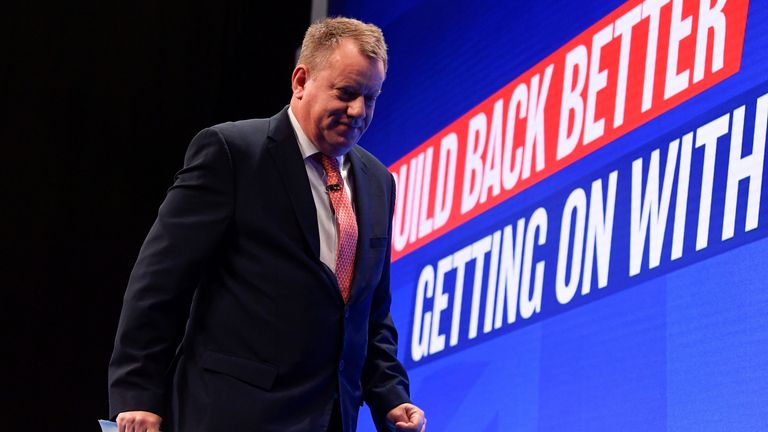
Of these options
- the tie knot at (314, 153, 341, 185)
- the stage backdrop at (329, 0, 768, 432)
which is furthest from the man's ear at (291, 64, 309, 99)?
the stage backdrop at (329, 0, 768, 432)

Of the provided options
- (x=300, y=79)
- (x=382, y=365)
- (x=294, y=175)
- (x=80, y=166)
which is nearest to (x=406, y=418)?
(x=382, y=365)

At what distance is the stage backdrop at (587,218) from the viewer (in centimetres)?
222

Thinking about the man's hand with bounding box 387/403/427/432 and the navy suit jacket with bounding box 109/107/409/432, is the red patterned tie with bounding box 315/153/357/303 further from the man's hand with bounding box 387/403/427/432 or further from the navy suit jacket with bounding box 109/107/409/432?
the man's hand with bounding box 387/403/427/432

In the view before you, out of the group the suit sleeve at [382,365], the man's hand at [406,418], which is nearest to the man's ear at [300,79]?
the suit sleeve at [382,365]

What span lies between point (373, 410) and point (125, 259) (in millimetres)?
2243

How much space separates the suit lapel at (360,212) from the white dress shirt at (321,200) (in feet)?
0.07

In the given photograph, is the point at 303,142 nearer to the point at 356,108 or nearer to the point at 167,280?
the point at 356,108

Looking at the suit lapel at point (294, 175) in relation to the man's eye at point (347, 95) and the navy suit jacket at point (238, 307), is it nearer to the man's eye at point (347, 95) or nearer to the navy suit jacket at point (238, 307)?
the navy suit jacket at point (238, 307)

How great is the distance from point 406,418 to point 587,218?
906mm

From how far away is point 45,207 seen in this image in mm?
3857

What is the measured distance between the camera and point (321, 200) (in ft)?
6.10

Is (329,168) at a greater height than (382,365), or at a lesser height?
greater

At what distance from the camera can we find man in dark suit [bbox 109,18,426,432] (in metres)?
1.72

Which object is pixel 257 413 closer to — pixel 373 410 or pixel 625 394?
pixel 373 410
